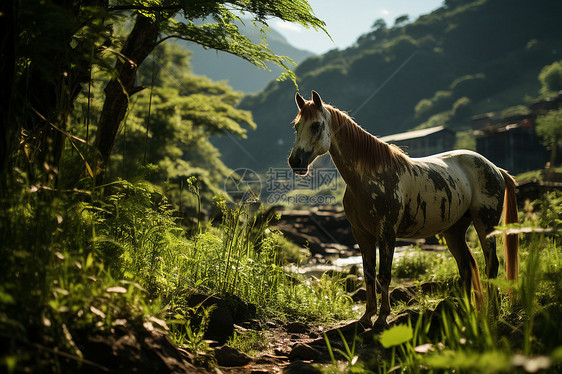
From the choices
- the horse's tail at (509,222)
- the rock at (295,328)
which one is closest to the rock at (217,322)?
the rock at (295,328)

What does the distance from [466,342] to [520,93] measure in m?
73.6

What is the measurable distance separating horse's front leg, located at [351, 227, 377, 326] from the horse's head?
1042mm

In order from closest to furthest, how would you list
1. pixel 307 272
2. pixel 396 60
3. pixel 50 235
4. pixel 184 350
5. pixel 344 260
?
1. pixel 50 235
2. pixel 184 350
3. pixel 307 272
4. pixel 344 260
5. pixel 396 60

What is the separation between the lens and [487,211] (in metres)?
4.51

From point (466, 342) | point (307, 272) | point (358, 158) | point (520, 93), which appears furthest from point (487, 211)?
point (520, 93)

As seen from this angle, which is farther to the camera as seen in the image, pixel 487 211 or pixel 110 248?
pixel 487 211

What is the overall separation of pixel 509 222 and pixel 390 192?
1.90m

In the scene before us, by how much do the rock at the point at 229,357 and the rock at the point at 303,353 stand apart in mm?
418

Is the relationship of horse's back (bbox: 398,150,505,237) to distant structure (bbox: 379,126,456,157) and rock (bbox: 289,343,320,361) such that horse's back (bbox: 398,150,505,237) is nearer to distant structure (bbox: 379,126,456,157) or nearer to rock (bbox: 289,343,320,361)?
rock (bbox: 289,343,320,361)

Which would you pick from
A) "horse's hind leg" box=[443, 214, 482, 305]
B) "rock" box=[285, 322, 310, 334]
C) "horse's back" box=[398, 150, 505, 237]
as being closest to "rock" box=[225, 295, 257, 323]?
"rock" box=[285, 322, 310, 334]

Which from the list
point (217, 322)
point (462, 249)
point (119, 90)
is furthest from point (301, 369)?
point (119, 90)

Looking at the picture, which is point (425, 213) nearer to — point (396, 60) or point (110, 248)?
point (110, 248)

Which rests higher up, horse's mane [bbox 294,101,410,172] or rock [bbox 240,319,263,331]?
horse's mane [bbox 294,101,410,172]

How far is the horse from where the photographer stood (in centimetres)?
375
